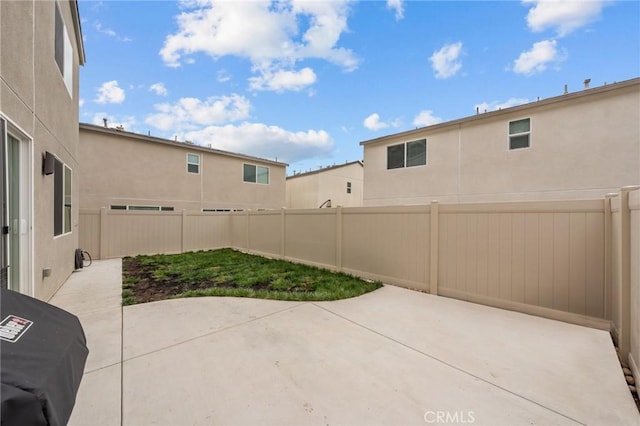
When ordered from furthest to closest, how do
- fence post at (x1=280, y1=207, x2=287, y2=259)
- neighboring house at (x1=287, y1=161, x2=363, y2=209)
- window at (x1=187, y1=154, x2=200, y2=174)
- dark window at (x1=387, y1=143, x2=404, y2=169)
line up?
1. neighboring house at (x1=287, y1=161, x2=363, y2=209)
2. window at (x1=187, y1=154, x2=200, y2=174)
3. dark window at (x1=387, y1=143, x2=404, y2=169)
4. fence post at (x1=280, y1=207, x2=287, y2=259)

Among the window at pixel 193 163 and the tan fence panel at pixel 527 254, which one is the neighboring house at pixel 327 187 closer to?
the window at pixel 193 163

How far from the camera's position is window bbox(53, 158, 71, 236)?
16.5 feet

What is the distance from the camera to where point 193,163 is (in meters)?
13.7

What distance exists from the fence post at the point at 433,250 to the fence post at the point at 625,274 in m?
2.43

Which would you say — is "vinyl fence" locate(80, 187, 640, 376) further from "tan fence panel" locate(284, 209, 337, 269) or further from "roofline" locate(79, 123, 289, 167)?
"roofline" locate(79, 123, 289, 167)

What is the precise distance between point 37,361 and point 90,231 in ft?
33.8

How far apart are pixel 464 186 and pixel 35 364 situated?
11.1m

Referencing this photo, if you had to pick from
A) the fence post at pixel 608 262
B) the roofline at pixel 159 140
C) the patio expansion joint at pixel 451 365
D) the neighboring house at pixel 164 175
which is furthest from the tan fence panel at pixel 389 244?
the roofline at pixel 159 140

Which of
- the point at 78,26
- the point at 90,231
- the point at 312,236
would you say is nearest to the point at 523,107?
the point at 312,236

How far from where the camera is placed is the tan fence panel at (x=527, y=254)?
370cm

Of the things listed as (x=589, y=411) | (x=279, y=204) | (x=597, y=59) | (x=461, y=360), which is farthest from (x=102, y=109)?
(x=597, y=59)

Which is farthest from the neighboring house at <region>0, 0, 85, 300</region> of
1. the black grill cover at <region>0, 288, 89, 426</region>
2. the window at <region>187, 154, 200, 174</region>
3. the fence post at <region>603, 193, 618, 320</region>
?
the window at <region>187, 154, 200, 174</region>

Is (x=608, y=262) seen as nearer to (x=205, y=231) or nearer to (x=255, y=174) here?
(x=205, y=231)

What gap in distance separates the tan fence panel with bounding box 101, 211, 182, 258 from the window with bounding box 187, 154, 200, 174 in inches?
133
